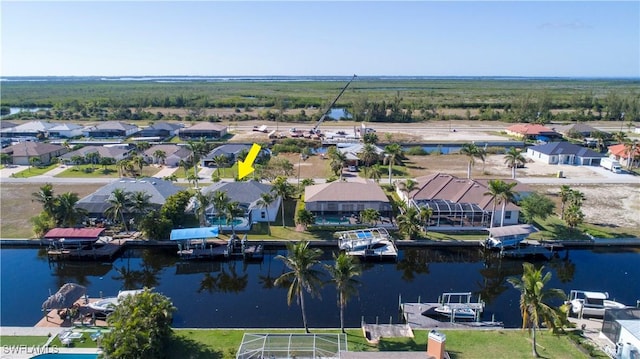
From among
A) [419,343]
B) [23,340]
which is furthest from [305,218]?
[23,340]

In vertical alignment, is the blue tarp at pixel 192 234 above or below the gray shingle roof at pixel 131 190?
below

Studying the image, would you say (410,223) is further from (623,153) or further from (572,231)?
(623,153)

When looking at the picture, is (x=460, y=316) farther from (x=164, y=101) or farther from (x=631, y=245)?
(x=164, y=101)

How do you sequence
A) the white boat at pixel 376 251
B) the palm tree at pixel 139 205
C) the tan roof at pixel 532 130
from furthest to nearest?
the tan roof at pixel 532 130
the palm tree at pixel 139 205
the white boat at pixel 376 251

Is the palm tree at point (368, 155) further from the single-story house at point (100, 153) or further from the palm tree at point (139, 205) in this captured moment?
the single-story house at point (100, 153)

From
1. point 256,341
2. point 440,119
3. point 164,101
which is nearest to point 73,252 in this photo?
point 256,341

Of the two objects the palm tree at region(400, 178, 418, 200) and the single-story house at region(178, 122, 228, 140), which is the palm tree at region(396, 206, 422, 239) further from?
the single-story house at region(178, 122, 228, 140)

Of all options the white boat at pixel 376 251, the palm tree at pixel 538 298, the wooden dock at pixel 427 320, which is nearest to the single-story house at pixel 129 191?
the white boat at pixel 376 251
